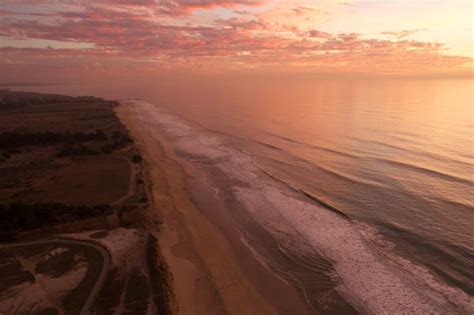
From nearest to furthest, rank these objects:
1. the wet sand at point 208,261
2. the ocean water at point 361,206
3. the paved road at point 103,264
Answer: the paved road at point 103,264
the wet sand at point 208,261
the ocean water at point 361,206

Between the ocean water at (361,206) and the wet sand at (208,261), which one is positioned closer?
the wet sand at (208,261)

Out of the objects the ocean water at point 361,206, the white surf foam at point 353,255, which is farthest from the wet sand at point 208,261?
the white surf foam at point 353,255

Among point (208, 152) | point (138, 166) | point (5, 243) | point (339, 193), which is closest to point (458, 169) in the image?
point (339, 193)

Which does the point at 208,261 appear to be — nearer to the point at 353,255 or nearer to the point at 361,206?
the point at 353,255

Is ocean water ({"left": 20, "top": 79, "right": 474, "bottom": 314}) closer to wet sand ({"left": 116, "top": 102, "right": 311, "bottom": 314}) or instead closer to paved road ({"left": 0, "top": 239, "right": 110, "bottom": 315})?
wet sand ({"left": 116, "top": 102, "right": 311, "bottom": 314})

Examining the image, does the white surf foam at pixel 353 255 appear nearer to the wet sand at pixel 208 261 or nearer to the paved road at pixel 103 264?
the wet sand at pixel 208 261
